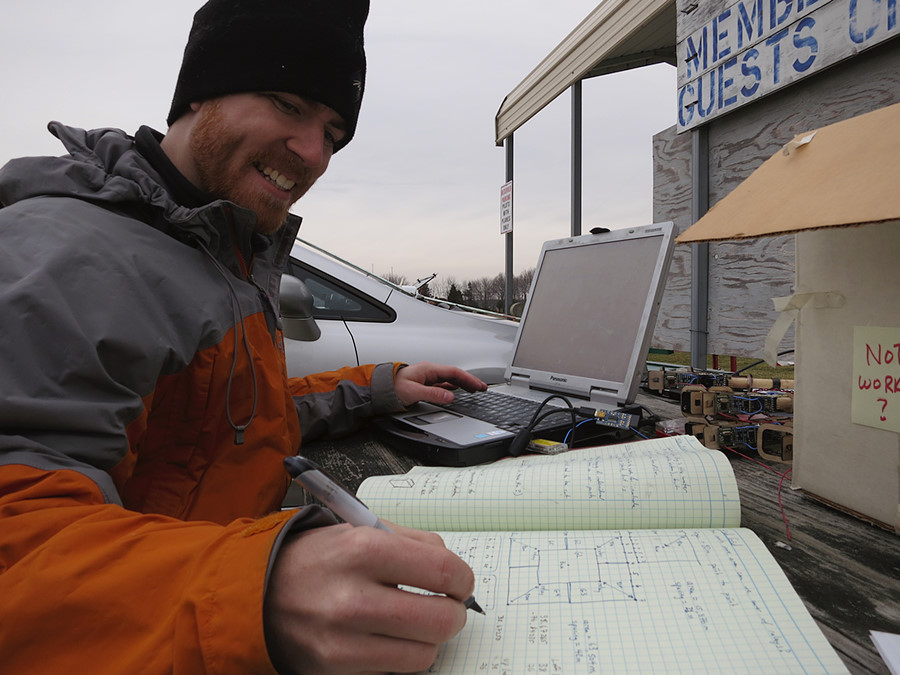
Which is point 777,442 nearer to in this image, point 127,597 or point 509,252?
point 127,597

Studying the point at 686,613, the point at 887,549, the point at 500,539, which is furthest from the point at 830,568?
the point at 500,539

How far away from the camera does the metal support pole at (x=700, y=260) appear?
13.4 feet

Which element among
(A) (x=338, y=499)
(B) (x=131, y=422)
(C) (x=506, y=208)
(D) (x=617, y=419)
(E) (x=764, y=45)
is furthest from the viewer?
(C) (x=506, y=208)

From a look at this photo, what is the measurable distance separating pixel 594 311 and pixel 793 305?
0.64m

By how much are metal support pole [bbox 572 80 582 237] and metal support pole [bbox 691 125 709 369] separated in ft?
5.46

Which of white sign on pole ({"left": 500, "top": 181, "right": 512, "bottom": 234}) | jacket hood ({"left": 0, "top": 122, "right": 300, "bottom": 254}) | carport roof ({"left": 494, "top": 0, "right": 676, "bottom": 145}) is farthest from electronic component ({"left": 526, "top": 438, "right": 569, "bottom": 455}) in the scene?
white sign on pole ({"left": 500, "top": 181, "right": 512, "bottom": 234})

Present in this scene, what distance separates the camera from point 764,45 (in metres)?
3.41

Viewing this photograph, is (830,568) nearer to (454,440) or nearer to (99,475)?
(454,440)

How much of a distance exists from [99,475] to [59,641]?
20 cm

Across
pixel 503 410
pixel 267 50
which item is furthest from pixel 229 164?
pixel 503 410

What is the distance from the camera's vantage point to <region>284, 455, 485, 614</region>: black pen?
1.67 feet

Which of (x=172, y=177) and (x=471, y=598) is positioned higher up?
(x=172, y=177)

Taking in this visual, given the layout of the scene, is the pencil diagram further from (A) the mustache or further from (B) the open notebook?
(A) the mustache

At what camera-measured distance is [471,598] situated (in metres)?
0.50
